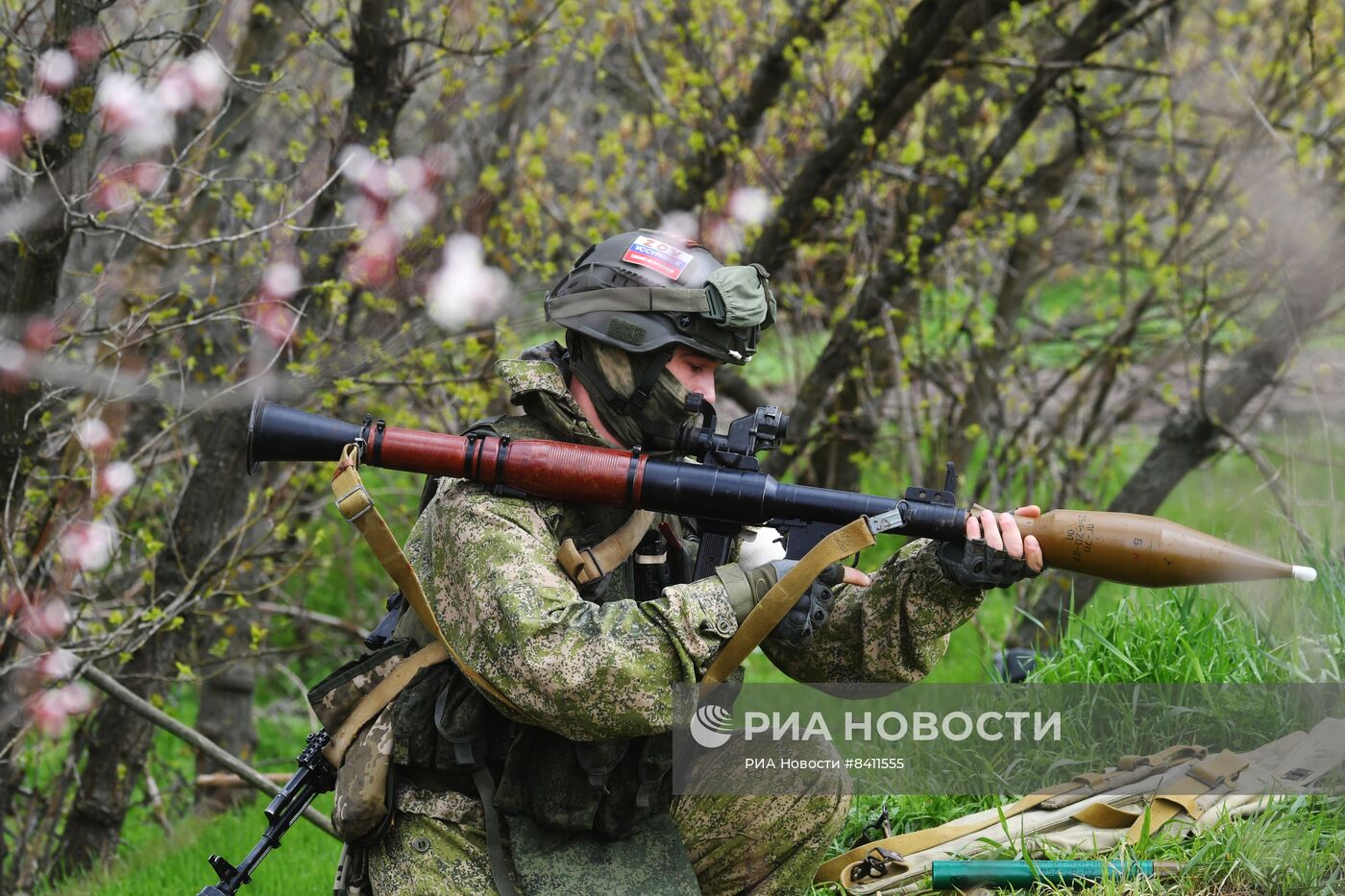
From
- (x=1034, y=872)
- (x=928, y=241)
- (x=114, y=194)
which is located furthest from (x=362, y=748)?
(x=928, y=241)

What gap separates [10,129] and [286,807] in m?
2.62

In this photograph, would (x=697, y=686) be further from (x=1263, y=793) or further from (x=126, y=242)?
(x=126, y=242)

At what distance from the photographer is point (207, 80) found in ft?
19.7

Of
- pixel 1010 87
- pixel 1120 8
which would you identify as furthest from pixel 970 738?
pixel 1010 87

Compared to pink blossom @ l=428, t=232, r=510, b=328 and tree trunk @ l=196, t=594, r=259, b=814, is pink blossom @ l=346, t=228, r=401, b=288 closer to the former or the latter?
pink blossom @ l=428, t=232, r=510, b=328

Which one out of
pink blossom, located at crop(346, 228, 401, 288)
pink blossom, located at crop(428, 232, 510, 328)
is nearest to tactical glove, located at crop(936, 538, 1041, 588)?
pink blossom, located at crop(346, 228, 401, 288)

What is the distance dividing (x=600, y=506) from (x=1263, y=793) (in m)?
1.98

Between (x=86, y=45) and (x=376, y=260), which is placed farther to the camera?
(x=376, y=260)

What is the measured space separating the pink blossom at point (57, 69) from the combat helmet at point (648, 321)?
6.41ft

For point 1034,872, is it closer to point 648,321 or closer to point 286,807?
point 648,321

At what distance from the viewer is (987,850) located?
3836 mm

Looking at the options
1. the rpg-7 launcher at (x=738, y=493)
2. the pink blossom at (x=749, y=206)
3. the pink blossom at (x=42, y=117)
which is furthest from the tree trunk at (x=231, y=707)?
the rpg-7 launcher at (x=738, y=493)

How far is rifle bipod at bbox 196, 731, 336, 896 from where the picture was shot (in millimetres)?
3408

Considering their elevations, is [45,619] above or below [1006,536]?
above
